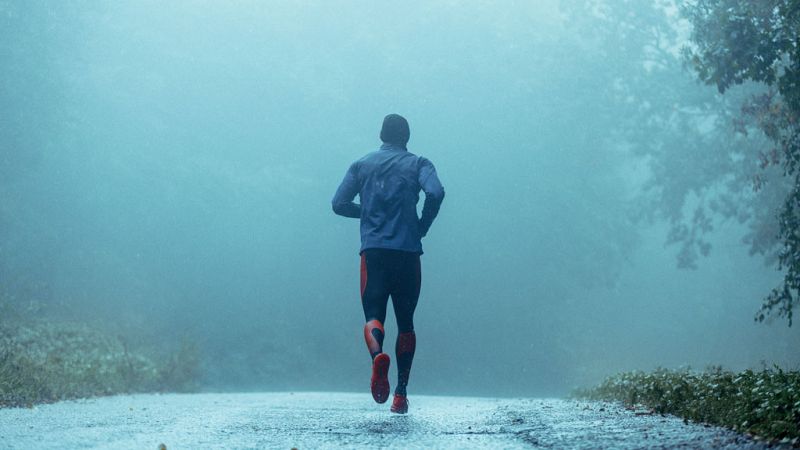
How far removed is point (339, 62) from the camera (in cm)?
4594

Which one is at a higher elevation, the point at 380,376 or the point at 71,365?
the point at 71,365

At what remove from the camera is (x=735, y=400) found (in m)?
4.89

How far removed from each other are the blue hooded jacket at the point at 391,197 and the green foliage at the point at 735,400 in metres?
2.16

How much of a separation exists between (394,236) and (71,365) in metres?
8.38

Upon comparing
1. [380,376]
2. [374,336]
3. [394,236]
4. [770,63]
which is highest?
[770,63]

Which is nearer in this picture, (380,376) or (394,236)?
(380,376)

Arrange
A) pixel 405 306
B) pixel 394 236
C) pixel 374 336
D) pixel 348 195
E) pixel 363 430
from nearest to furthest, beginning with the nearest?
pixel 363 430 < pixel 374 336 < pixel 394 236 < pixel 405 306 < pixel 348 195

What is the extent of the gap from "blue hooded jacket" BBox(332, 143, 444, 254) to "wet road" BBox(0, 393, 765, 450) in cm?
133

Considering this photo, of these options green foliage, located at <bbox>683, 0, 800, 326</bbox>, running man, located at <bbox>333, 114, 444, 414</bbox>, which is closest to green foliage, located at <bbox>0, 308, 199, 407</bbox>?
running man, located at <bbox>333, 114, 444, 414</bbox>

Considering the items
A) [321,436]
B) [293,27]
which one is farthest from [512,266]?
[321,436]

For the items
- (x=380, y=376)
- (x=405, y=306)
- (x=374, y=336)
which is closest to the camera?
(x=380, y=376)

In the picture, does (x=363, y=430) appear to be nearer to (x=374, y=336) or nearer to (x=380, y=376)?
(x=380, y=376)

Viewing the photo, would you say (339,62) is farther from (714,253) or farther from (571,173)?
(714,253)

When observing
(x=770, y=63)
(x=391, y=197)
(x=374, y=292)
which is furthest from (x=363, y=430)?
(x=770, y=63)
